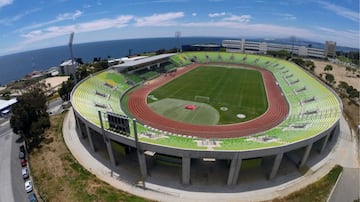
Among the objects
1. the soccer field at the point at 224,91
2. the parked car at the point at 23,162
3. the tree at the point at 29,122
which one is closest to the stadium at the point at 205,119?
the soccer field at the point at 224,91

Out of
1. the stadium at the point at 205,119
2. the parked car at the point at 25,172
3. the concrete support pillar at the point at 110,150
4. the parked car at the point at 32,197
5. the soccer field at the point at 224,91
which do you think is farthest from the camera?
the soccer field at the point at 224,91

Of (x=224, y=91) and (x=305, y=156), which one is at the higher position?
(x=224, y=91)

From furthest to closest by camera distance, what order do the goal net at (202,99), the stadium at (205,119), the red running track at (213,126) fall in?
the goal net at (202,99) → the red running track at (213,126) → the stadium at (205,119)

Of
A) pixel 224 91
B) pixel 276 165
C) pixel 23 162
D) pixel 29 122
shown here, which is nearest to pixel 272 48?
pixel 224 91

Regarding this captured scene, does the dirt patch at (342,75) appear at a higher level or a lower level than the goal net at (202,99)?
higher

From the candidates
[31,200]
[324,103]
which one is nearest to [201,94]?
[324,103]

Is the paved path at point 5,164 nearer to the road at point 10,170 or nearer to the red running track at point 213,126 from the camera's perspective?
the road at point 10,170

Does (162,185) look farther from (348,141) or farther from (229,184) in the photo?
(348,141)

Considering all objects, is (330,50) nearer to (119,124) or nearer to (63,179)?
(119,124)
